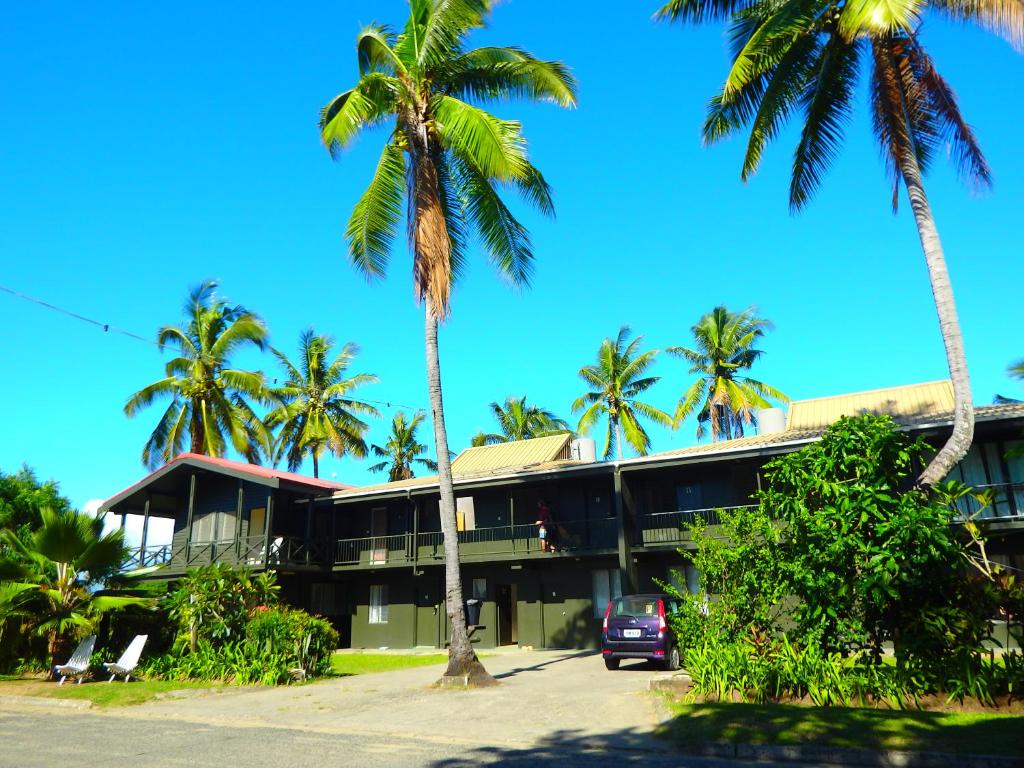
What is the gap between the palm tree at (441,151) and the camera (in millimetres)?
15320

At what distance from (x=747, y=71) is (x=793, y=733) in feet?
41.9

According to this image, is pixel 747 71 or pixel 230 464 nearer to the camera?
pixel 747 71

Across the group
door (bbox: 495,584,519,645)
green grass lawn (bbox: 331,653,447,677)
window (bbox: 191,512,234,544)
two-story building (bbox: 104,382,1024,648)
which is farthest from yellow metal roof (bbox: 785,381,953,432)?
window (bbox: 191,512,234,544)

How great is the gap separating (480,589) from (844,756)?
19914 mm

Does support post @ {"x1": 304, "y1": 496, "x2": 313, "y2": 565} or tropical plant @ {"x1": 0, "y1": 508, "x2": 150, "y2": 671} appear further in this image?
support post @ {"x1": 304, "y1": 496, "x2": 313, "y2": 565}

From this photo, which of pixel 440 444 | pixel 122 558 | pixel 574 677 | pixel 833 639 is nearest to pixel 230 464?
pixel 122 558

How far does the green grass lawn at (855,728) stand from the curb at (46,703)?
10415mm

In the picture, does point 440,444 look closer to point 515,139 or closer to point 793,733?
point 515,139

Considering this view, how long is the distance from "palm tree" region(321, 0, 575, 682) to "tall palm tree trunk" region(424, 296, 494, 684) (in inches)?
1.0

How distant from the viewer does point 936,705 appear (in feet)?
30.2

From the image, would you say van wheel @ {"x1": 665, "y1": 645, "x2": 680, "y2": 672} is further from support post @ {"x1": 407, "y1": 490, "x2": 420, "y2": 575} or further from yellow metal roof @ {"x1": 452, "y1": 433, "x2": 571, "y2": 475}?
yellow metal roof @ {"x1": 452, "y1": 433, "x2": 571, "y2": 475}

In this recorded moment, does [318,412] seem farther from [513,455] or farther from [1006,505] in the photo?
[1006,505]

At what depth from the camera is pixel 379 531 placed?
28750mm

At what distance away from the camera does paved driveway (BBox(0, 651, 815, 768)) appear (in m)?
7.95
